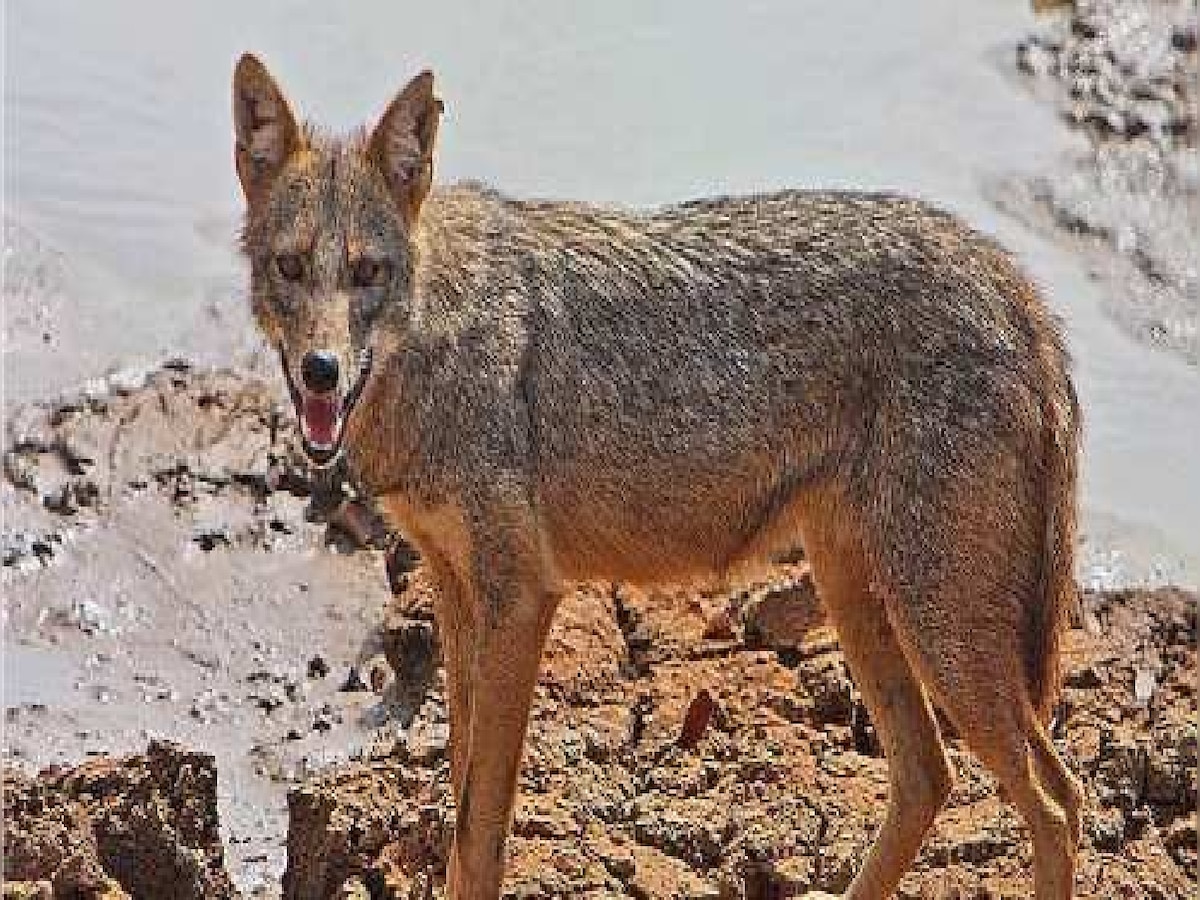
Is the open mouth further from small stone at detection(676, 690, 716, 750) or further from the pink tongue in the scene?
small stone at detection(676, 690, 716, 750)

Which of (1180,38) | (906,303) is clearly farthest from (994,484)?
(1180,38)

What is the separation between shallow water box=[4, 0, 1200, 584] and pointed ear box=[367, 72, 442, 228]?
219 inches

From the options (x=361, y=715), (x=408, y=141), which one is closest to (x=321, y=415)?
(x=408, y=141)

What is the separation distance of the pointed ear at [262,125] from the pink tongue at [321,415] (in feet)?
2.51

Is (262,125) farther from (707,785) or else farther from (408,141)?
(707,785)

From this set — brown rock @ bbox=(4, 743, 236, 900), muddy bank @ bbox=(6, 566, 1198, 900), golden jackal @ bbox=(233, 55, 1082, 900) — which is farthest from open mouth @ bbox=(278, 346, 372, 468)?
brown rock @ bbox=(4, 743, 236, 900)

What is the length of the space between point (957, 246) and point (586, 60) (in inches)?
327

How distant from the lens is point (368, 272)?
8328mm

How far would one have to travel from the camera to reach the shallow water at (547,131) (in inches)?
561

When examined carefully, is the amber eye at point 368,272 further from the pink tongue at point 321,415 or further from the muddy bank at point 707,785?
the muddy bank at point 707,785

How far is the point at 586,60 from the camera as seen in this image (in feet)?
55.4

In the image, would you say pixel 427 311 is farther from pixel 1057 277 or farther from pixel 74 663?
pixel 1057 277

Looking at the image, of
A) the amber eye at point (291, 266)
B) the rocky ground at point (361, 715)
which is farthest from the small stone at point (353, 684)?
the amber eye at point (291, 266)

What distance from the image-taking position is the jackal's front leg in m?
8.50
